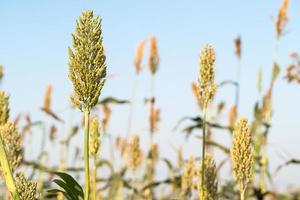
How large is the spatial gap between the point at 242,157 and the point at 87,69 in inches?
35.3

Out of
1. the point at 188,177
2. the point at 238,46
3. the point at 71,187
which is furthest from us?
the point at 238,46

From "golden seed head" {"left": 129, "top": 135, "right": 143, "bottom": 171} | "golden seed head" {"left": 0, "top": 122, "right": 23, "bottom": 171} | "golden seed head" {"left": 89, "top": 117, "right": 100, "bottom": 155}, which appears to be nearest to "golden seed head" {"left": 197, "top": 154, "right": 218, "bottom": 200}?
"golden seed head" {"left": 89, "top": 117, "right": 100, "bottom": 155}

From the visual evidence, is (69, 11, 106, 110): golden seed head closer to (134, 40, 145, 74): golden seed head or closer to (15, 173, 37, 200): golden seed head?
(15, 173, 37, 200): golden seed head

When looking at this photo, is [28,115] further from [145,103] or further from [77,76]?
[77,76]

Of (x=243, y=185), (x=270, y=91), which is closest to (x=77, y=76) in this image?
(x=243, y=185)

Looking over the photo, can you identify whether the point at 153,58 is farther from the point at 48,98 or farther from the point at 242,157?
the point at 242,157

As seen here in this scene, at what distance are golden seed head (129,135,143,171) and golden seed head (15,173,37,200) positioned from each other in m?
3.06

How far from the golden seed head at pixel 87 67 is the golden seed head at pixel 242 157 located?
0.82 meters

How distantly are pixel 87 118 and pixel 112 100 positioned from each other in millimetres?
2734

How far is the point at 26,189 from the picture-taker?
1.51 meters

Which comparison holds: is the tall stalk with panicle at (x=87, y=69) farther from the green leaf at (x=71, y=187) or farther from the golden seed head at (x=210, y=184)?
the golden seed head at (x=210, y=184)

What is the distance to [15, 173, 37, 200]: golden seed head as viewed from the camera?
59.1 inches

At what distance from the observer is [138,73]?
6559 millimetres

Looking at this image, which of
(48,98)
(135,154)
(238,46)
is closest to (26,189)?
(135,154)
